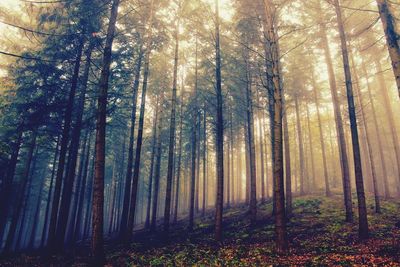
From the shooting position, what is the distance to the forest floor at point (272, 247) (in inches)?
283

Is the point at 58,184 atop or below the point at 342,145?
below

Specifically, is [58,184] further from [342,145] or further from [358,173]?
[342,145]

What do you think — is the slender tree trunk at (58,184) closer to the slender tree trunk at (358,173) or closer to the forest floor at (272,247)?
the forest floor at (272,247)

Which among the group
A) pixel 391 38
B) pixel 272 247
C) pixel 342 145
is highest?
pixel 391 38

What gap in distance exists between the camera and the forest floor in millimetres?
7180

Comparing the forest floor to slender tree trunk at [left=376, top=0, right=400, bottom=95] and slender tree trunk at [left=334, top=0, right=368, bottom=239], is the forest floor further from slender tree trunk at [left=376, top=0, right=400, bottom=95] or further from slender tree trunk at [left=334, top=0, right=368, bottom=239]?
slender tree trunk at [left=376, top=0, right=400, bottom=95]

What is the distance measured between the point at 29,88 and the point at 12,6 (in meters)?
5.63

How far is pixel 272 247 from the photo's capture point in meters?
8.92

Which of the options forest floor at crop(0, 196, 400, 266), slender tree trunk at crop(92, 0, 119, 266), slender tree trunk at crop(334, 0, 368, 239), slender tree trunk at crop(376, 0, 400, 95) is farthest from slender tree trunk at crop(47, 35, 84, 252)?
slender tree trunk at crop(376, 0, 400, 95)

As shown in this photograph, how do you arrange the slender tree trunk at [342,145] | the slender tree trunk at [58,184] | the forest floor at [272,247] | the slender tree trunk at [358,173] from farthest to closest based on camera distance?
the slender tree trunk at [342,145] → the slender tree trunk at [58,184] → the slender tree trunk at [358,173] → the forest floor at [272,247]

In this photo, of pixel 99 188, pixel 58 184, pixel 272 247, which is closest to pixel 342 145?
pixel 272 247

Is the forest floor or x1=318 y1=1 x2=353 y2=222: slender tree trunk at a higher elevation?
x1=318 y1=1 x2=353 y2=222: slender tree trunk

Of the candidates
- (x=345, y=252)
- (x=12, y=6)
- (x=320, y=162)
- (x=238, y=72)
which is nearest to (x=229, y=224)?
(x=345, y=252)

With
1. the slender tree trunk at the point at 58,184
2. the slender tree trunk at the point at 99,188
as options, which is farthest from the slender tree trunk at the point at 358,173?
the slender tree trunk at the point at 58,184
